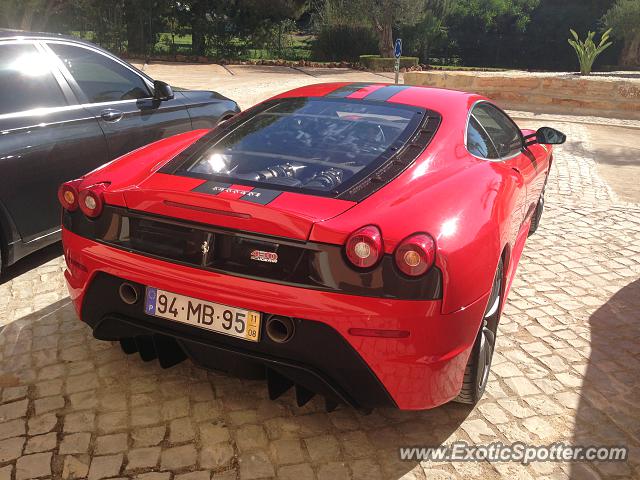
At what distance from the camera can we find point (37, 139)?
3.71m

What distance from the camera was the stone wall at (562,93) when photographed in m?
13.0

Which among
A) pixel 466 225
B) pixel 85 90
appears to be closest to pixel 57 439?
pixel 466 225

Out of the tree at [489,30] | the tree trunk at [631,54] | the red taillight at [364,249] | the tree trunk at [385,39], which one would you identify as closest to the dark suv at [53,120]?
the red taillight at [364,249]

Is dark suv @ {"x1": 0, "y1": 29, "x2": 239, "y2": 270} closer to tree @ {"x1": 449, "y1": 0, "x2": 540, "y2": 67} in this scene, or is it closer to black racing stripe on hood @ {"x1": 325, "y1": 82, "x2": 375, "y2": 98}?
black racing stripe on hood @ {"x1": 325, "y1": 82, "x2": 375, "y2": 98}

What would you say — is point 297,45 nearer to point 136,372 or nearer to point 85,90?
point 85,90

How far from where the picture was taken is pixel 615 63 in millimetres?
28922

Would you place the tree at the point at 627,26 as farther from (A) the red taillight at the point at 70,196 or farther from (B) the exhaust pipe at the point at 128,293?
(B) the exhaust pipe at the point at 128,293

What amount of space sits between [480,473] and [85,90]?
3712 millimetres

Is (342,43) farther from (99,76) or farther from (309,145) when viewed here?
(309,145)

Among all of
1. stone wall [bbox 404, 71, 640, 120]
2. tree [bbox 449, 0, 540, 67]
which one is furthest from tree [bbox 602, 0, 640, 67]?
stone wall [bbox 404, 71, 640, 120]

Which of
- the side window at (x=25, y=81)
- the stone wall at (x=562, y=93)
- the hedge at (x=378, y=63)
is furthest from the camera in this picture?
the hedge at (x=378, y=63)

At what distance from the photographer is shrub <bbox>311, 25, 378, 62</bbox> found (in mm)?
24562

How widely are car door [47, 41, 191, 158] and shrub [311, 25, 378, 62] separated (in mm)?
21114

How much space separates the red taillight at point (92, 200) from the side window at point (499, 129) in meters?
2.02
